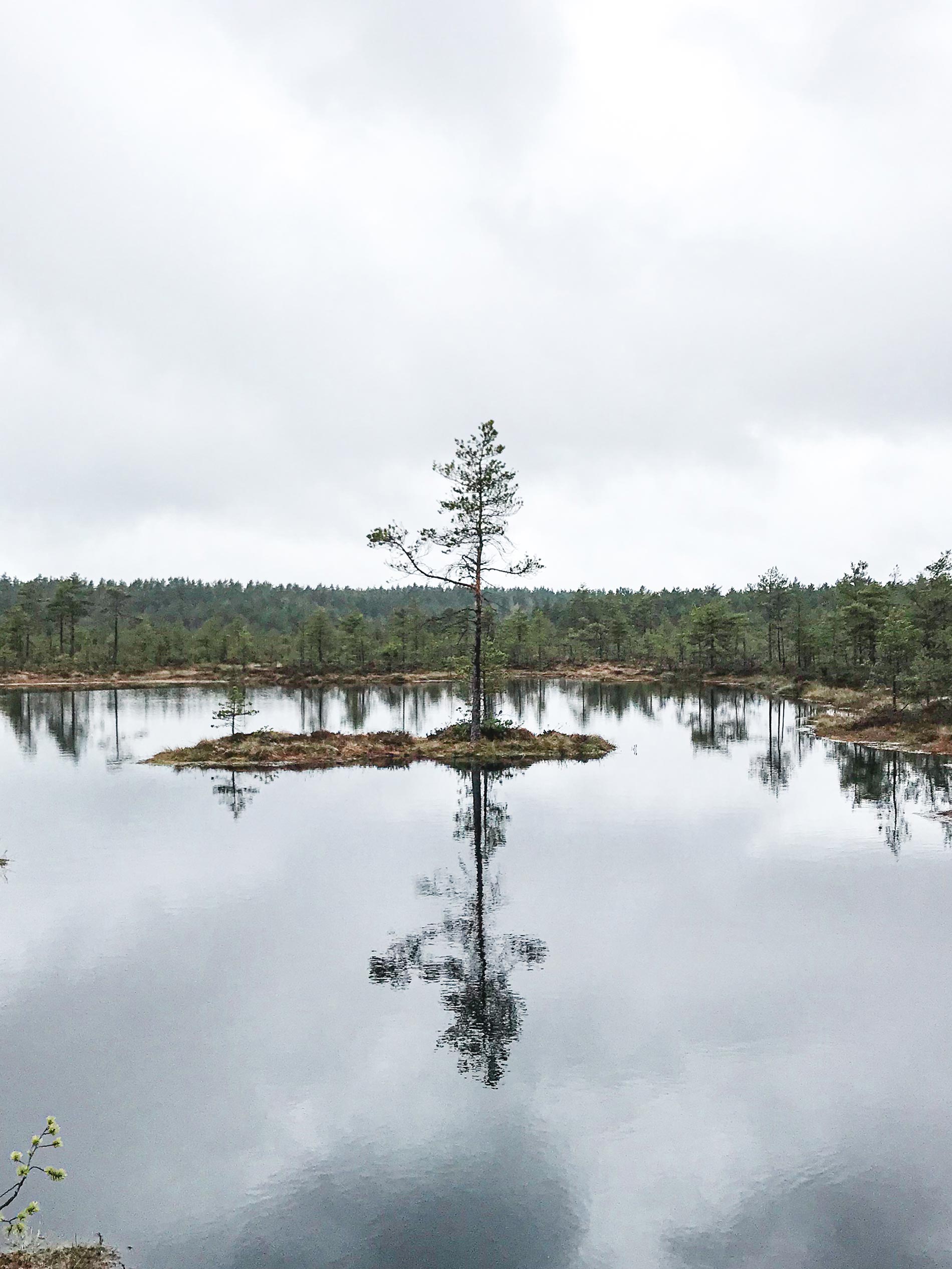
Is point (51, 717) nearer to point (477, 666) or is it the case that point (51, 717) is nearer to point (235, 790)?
point (235, 790)

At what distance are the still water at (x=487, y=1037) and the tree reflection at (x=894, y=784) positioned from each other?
2.40 feet

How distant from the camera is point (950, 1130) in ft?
37.3

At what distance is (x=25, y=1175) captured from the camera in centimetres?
715

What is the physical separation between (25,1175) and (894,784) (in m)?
38.2

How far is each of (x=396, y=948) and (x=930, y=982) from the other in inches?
429

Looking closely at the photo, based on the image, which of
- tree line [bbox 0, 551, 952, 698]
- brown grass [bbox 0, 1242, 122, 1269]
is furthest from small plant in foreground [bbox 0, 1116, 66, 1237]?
tree line [bbox 0, 551, 952, 698]

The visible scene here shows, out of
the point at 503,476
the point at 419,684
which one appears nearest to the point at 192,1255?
the point at 503,476

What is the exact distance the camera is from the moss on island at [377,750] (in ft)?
142

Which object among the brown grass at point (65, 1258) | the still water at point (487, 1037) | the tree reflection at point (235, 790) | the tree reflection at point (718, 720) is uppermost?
the tree reflection at point (718, 720)

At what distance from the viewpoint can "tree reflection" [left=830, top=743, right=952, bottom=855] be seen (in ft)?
95.7

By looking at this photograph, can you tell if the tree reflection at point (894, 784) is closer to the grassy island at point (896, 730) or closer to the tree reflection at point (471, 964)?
the grassy island at point (896, 730)

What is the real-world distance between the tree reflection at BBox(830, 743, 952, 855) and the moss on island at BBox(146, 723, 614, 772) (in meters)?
13.3

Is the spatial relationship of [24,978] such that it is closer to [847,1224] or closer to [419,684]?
[847,1224]

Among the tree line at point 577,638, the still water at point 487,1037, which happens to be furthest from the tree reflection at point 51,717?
the tree line at point 577,638
